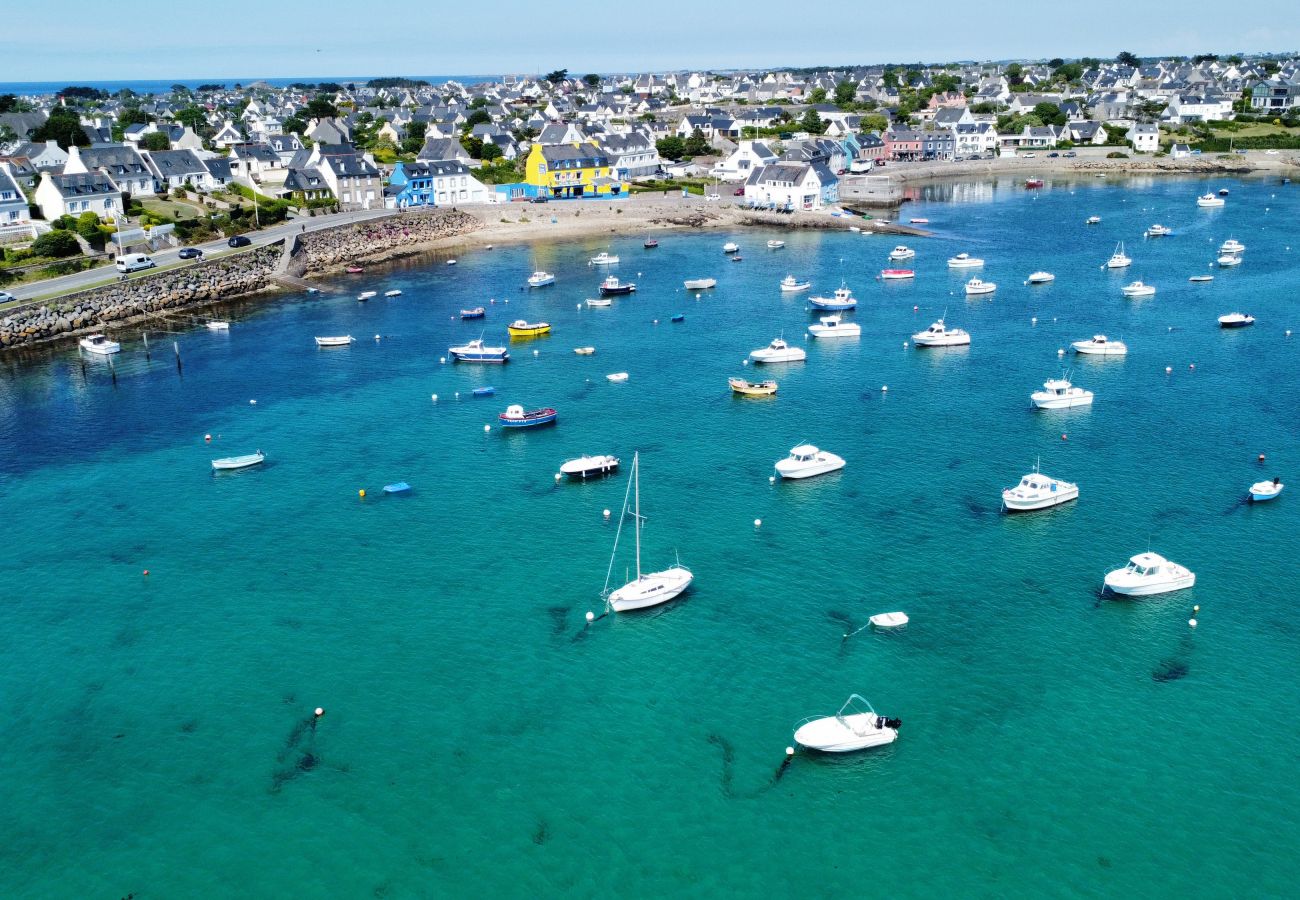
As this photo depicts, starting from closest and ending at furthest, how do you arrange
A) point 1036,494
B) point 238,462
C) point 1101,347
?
point 1036,494 < point 238,462 < point 1101,347

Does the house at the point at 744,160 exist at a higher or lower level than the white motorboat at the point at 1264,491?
higher

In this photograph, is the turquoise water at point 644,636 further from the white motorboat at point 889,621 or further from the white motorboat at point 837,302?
the white motorboat at point 837,302

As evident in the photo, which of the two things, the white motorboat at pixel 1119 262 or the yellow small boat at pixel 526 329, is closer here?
the yellow small boat at pixel 526 329

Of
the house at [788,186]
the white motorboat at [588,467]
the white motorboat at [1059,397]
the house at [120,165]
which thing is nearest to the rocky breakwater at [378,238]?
the house at [120,165]

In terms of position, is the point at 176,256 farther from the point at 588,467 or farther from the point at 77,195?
the point at 588,467

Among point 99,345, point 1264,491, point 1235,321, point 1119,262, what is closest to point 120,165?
point 99,345

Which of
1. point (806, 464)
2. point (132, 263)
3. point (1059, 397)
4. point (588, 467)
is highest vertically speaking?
point (132, 263)
